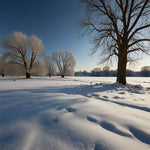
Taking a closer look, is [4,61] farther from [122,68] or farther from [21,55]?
[122,68]

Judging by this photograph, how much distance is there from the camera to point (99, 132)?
44.0 inches

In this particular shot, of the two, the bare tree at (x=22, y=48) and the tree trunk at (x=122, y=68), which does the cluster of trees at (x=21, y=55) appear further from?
the tree trunk at (x=122, y=68)

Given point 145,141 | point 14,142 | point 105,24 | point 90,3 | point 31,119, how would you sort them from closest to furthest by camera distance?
point 14,142
point 145,141
point 31,119
point 90,3
point 105,24

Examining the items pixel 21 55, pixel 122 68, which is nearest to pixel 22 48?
pixel 21 55

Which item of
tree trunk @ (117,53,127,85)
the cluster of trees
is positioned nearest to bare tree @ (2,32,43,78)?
the cluster of trees

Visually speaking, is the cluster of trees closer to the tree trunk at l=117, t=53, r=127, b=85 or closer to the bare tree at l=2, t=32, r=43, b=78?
the bare tree at l=2, t=32, r=43, b=78

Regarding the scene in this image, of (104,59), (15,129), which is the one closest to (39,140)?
(15,129)

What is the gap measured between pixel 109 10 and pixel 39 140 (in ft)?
30.6

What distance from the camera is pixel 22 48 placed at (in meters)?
14.4

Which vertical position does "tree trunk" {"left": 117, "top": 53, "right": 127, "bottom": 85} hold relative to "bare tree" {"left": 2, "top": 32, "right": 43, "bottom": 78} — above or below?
below

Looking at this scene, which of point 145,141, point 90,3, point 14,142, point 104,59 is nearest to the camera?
point 14,142

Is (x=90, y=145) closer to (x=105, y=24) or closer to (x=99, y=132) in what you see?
(x=99, y=132)

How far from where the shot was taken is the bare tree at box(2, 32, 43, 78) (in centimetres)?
1370

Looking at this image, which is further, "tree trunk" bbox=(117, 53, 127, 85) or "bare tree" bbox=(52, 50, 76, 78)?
"bare tree" bbox=(52, 50, 76, 78)
